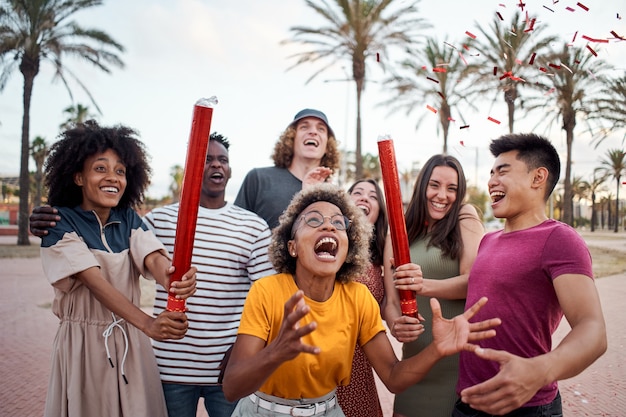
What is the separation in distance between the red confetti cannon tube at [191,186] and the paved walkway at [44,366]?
13.9ft

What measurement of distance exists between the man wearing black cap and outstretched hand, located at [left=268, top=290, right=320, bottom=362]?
2009mm

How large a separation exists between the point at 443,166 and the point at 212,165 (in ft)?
5.16

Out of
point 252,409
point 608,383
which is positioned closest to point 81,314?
point 252,409

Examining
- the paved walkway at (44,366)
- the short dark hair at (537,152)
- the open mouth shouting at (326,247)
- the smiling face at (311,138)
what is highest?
the smiling face at (311,138)

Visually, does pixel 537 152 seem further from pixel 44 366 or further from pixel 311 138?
pixel 44 366

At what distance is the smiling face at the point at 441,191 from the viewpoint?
345 cm

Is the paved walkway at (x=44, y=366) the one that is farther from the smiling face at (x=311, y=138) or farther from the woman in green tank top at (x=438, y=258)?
the smiling face at (x=311, y=138)

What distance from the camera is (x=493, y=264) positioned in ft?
8.45

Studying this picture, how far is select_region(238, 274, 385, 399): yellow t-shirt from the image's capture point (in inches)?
93.3

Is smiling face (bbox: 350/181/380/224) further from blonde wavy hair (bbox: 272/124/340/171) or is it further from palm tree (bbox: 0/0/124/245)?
palm tree (bbox: 0/0/124/245)

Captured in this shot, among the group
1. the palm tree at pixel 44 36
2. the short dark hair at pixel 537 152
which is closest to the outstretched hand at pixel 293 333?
the short dark hair at pixel 537 152

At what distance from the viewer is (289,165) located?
4.28m

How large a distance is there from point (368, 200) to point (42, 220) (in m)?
2.44

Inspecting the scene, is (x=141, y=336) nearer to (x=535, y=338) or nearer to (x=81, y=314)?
(x=81, y=314)
